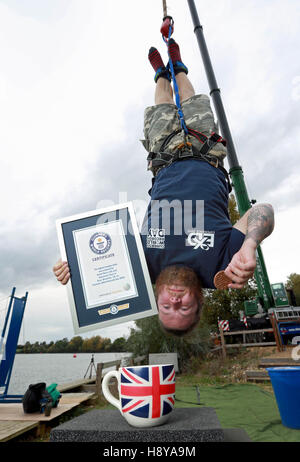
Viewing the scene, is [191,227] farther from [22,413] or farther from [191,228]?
[22,413]

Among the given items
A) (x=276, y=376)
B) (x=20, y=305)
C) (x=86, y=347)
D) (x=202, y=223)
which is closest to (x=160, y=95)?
(x=202, y=223)

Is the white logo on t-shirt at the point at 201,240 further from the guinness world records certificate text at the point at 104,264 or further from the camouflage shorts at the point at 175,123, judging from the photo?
the camouflage shorts at the point at 175,123

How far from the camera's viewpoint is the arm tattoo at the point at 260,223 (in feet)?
2.29

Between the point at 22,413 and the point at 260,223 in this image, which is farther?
the point at 22,413

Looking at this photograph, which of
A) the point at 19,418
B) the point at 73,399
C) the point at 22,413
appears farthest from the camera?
the point at 73,399

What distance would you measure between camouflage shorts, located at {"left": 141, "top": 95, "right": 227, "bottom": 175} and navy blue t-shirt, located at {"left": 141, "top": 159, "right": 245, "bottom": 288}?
0.41 ft

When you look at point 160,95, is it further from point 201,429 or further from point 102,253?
point 201,429

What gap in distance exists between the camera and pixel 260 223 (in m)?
0.73

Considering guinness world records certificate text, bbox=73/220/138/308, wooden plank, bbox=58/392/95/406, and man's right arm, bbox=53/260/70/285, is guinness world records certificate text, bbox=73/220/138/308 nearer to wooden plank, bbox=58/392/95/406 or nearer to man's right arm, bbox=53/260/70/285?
man's right arm, bbox=53/260/70/285

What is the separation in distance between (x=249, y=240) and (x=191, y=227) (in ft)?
0.55

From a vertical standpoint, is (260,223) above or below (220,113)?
below

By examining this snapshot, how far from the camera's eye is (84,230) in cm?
66

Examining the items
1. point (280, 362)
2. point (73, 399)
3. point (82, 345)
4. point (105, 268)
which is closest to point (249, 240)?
point (105, 268)

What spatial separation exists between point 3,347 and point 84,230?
9.39 ft
